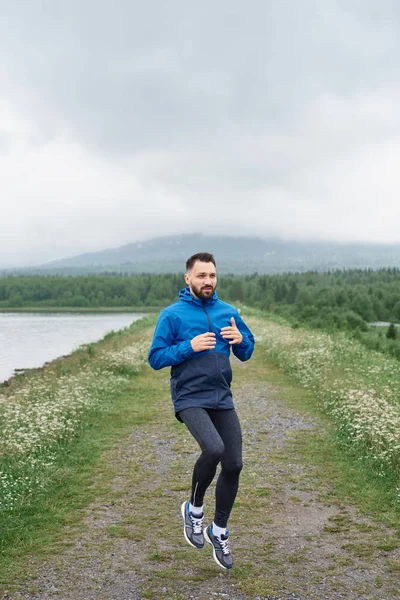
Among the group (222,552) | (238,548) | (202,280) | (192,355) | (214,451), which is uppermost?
(202,280)

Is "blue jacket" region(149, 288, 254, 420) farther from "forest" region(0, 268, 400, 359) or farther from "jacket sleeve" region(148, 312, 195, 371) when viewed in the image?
"forest" region(0, 268, 400, 359)

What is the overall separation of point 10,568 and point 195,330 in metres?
2.83

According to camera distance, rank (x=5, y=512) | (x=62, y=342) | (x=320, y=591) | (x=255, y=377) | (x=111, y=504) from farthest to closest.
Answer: (x=62, y=342)
(x=255, y=377)
(x=111, y=504)
(x=5, y=512)
(x=320, y=591)

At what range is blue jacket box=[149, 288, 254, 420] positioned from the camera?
5352 millimetres

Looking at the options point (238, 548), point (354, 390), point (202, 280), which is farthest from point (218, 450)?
point (354, 390)

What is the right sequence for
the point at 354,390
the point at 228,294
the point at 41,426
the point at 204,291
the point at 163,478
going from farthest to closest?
the point at 228,294 → the point at 354,390 → the point at 41,426 → the point at 163,478 → the point at 204,291

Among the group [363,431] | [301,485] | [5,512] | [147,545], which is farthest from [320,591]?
[363,431]

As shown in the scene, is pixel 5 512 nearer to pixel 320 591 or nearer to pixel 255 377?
pixel 320 591

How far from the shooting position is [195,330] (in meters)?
5.48

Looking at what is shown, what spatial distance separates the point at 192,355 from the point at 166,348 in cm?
26

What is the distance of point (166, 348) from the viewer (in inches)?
212

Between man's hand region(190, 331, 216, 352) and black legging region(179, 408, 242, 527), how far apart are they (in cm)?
61

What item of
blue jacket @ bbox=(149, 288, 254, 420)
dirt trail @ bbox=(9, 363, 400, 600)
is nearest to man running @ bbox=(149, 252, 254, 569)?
blue jacket @ bbox=(149, 288, 254, 420)

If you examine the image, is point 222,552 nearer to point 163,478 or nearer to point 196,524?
point 196,524
